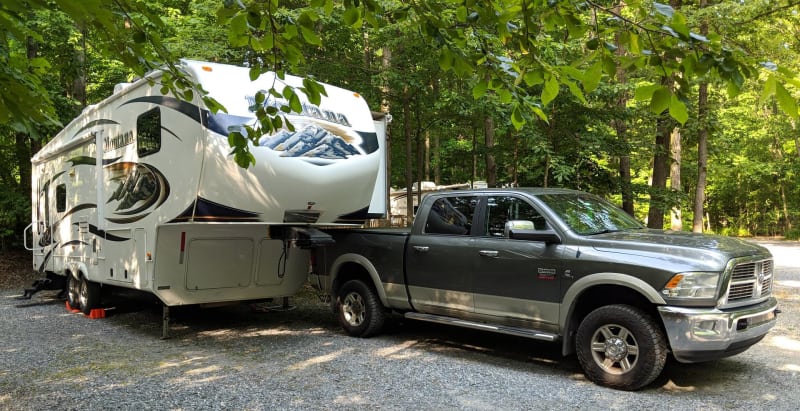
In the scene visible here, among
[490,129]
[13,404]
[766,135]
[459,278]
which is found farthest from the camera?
[766,135]

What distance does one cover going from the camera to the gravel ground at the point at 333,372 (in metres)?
4.88

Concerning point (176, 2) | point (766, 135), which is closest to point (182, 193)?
point (176, 2)

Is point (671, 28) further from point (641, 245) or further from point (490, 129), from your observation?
point (490, 129)

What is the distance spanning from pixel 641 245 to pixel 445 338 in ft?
9.60

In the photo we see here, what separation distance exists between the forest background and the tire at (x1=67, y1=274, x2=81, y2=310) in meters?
2.75

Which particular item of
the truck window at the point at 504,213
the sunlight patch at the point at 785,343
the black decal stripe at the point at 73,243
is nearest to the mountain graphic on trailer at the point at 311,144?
the truck window at the point at 504,213

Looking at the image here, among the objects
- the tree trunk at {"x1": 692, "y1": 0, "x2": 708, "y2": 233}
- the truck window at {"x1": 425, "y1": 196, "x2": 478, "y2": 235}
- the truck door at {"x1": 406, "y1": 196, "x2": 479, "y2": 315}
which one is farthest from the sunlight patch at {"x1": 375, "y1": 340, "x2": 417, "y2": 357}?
the tree trunk at {"x1": 692, "y1": 0, "x2": 708, "y2": 233}

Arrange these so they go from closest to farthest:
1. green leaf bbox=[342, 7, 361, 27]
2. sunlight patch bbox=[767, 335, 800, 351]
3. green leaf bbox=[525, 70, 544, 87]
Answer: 1. green leaf bbox=[525, 70, 544, 87]
2. green leaf bbox=[342, 7, 361, 27]
3. sunlight patch bbox=[767, 335, 800, 351]

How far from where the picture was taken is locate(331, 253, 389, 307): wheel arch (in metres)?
7.14

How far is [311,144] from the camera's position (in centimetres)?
673

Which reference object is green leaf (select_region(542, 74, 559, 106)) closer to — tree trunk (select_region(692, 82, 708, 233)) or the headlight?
the headlight

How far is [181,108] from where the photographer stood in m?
6.50

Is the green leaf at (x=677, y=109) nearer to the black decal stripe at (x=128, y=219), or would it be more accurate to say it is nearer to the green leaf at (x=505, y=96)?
the green leaf at (x=505, y=96)

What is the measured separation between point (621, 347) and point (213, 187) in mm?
4383
